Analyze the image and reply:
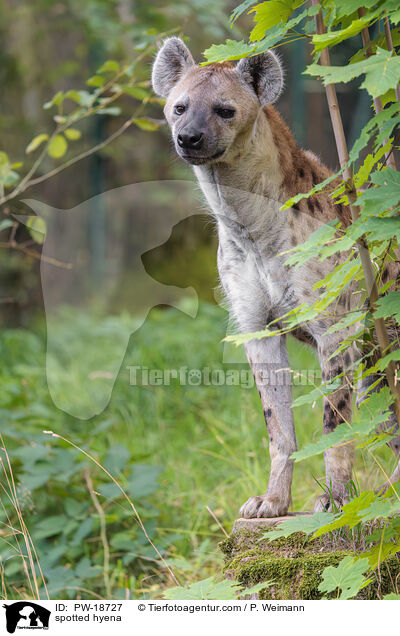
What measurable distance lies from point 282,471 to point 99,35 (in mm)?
6565

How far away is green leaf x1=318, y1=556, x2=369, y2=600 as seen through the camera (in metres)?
2.32

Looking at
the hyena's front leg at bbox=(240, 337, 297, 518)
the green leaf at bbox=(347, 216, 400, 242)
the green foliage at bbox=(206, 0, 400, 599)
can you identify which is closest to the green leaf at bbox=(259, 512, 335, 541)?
the green foliage at bbox=(206, 0, 400, 599)

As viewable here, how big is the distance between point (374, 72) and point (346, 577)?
1498 millimetres

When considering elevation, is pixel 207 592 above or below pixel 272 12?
below

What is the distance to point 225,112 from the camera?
3.18m

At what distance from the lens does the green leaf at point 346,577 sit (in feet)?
7.60

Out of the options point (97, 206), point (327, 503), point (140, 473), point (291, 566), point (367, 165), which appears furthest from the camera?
point (97, 206)

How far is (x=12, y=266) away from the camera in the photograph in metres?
8.64

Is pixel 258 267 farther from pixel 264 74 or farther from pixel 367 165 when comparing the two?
pixel 367 165

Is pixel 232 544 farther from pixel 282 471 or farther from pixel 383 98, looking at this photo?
pixel 383 98

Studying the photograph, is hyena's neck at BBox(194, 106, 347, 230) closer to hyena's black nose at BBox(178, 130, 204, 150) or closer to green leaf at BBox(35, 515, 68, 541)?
hyena's black nose at BBox(178, 130, 204, 150)

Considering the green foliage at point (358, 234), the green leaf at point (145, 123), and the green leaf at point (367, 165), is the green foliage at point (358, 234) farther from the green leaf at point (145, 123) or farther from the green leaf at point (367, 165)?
the green leaf at point (145, 123)
